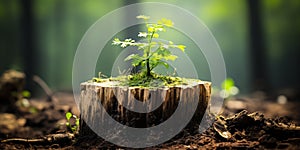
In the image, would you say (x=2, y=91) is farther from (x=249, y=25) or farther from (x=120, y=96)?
(x=249, y=25)

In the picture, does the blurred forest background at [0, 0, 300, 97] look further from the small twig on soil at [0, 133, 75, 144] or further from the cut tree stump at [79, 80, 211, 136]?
the cut tree stump at [79, 80, 211, 136]

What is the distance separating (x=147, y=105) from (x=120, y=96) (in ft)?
0.86

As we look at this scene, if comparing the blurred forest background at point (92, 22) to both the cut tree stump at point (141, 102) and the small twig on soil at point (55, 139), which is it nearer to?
the small twig on soil at point (55, 139)

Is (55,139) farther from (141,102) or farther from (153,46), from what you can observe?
(153,46)

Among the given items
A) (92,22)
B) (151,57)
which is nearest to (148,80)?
(151,57)

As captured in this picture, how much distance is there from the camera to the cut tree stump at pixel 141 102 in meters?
2.95

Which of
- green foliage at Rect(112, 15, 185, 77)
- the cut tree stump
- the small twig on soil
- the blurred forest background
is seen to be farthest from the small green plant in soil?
the blurred forest background

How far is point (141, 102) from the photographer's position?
295 centimetres

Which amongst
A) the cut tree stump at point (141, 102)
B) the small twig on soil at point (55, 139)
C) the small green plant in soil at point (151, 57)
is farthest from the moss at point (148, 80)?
the small twig on soil at point (55, 139)

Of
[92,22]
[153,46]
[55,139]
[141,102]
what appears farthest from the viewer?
[92,22]

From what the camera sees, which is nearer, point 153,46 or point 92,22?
point 153,46

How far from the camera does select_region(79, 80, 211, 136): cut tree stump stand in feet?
9.69

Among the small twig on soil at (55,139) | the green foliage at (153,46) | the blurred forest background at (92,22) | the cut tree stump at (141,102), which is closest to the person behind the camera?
the cut tree stump at (141,102)

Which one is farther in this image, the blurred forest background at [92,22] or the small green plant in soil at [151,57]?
the blurred forest background at [92,22]
